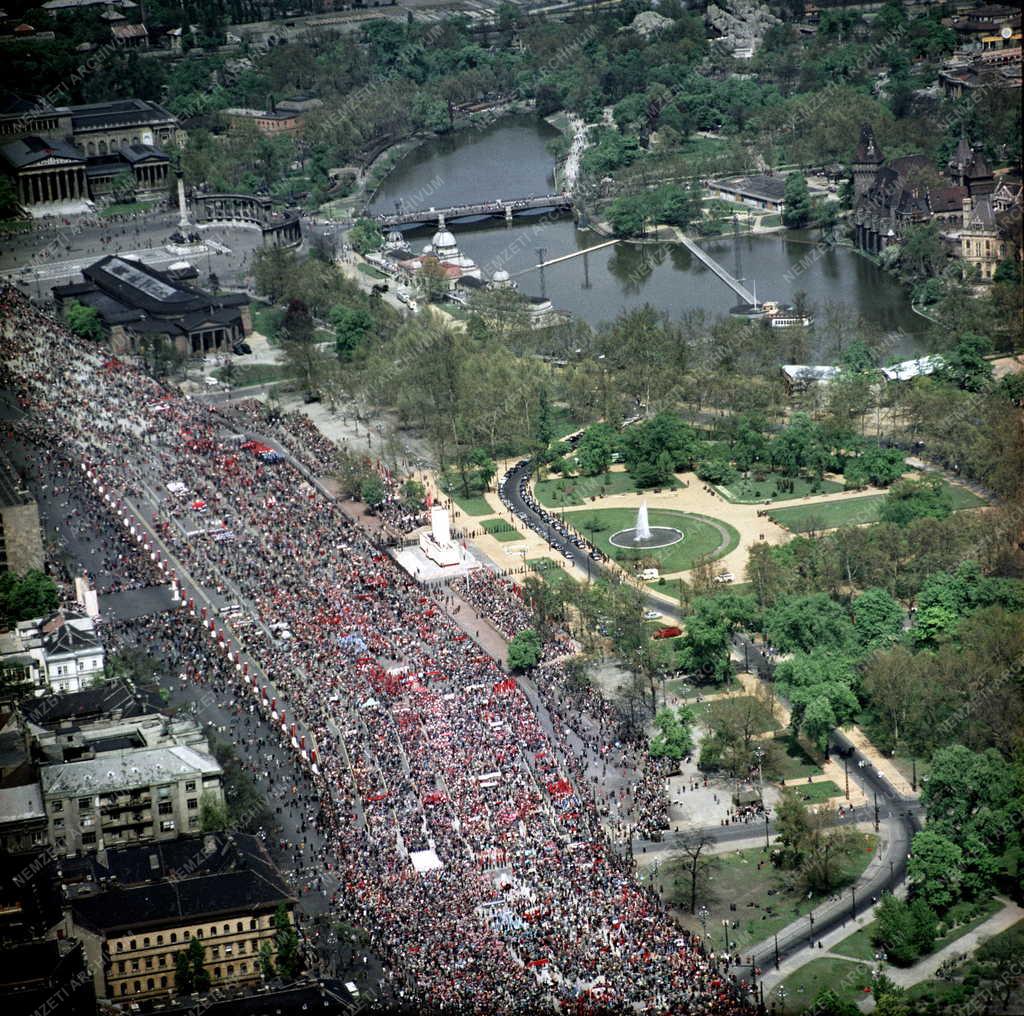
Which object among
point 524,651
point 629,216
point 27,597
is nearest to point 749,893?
point 524,651

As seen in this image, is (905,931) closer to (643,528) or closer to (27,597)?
(643,528)

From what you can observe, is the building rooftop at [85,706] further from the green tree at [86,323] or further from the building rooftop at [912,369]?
the green tree at [86,323]

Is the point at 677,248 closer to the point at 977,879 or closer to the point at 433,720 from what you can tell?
the point at 433,720

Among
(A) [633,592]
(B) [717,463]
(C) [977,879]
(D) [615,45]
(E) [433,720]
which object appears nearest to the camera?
(C) [977,879]

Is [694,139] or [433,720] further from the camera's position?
[694,139]

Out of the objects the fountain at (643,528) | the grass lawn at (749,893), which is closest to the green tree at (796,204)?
the fountain at (643,528)

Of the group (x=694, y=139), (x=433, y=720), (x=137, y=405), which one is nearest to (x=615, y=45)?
(x=694, y=139)
